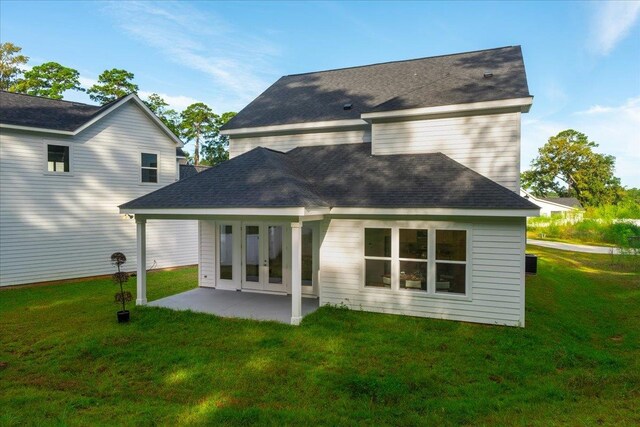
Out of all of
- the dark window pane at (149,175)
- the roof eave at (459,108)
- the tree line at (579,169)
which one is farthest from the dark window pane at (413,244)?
the tree line at (579,169)

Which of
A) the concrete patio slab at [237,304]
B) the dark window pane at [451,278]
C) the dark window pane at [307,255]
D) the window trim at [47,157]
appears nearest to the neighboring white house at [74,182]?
the window trim at [47,157]

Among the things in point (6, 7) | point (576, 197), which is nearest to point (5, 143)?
point (6, 7)

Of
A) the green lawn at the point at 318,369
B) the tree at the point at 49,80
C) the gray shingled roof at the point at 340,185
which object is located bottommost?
→ the green lawn at the point at 318,369

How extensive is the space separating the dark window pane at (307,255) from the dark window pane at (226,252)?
8.69ft

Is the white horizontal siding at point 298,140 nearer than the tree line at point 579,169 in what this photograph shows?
Yes

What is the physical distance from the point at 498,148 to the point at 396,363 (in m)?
6.32

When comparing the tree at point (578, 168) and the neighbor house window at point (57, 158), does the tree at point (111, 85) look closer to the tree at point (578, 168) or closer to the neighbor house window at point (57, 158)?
the neighbor house window at point (57, 158)

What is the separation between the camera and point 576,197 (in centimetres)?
5500

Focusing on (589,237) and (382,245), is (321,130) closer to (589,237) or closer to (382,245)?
(382,245)

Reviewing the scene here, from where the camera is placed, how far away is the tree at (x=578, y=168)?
49.9 m

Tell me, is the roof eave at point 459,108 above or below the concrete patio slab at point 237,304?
above

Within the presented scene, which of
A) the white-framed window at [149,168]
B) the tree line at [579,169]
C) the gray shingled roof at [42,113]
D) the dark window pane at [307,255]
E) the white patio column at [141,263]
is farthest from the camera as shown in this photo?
the tree line at [579,169]

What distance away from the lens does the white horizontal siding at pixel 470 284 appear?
7785 mm

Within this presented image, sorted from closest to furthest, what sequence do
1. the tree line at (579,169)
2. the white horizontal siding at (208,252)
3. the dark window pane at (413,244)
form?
the dark window pane at (413,244), the white horizontal siding at (208,252), the tree line at (579,169)
